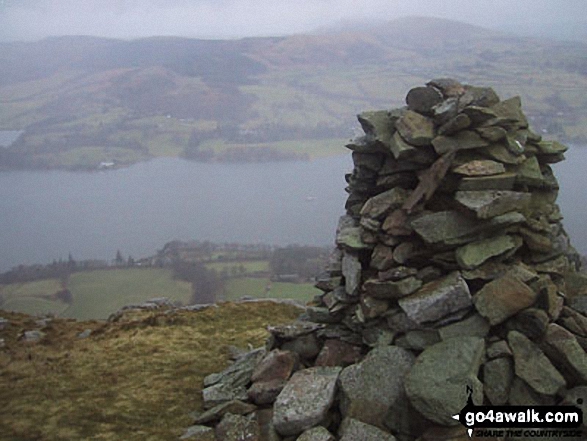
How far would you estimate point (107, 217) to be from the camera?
196 metres

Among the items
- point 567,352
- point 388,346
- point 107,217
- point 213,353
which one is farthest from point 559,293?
point 107,217

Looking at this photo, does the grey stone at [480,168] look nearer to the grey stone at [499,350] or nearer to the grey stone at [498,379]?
the grey stone at [499,350]

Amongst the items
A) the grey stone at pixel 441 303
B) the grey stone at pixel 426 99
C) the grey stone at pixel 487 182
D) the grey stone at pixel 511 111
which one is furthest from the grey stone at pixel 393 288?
the grey stone at pixel 511 111

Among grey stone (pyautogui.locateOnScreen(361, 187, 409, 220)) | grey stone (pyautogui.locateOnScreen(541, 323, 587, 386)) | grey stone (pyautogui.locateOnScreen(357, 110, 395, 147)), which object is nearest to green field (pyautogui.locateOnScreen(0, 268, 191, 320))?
grey stone (pyautogui.locateOnScreen(357, 110, 395, 147))

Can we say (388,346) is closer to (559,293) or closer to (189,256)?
(559,293)

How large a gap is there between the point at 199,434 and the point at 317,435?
14.3ft

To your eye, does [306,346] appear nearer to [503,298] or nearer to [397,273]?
[397,273]

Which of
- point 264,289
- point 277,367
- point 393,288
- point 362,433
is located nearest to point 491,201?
point 393,288

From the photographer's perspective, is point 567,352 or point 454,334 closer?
point 567,352

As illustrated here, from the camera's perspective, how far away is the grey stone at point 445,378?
1212 centimetres

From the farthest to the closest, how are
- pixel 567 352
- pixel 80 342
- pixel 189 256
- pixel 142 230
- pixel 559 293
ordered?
pixel 142 230 → pixel 189 256 → pixel 80 342 → pixel 559 293 → pixel 567 352

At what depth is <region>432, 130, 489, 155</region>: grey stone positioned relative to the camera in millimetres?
15188

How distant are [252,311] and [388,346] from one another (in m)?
20.2

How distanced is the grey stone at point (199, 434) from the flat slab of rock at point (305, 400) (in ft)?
8.10
